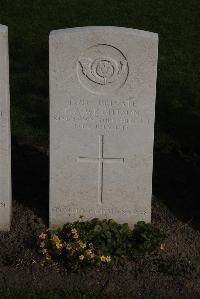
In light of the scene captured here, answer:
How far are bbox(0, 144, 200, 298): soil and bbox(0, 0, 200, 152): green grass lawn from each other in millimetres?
1535

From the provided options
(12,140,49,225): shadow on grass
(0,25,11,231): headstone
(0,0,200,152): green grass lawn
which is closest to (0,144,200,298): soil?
(12,140,49,225): shadow on grass

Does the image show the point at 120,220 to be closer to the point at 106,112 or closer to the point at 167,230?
the point at 167,230

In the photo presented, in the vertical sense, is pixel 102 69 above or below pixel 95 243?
above

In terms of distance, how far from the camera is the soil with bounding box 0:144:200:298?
5.79 meters

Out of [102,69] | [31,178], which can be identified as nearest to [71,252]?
[102,69]

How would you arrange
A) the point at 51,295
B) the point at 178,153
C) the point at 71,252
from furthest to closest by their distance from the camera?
1. the point at 178,153
2. the point at 71,252
3. the point at 51,295

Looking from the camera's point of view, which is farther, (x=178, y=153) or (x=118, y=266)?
(x=178, y=153)

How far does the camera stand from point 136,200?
6.45 m

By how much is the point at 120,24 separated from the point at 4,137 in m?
7.53

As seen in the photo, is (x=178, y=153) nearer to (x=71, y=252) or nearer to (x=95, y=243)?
(x=95, y=243)

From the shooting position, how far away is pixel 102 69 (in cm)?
602

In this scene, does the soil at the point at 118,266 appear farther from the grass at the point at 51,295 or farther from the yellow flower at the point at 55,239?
the yellow flower at the point at 55,239

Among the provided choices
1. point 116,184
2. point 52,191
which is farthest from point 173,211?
point 52,191

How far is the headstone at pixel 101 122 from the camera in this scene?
5.93m
